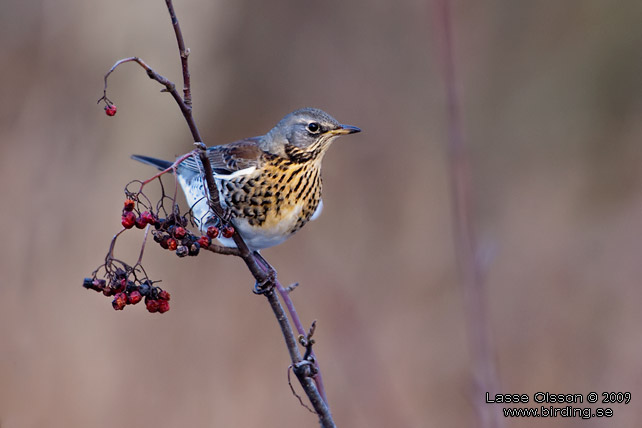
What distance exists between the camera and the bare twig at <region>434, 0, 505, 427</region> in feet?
5.33

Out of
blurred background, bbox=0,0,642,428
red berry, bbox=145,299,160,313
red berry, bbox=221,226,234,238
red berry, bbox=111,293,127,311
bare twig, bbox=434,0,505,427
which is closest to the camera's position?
bare twig, bbox=434,0,505,427

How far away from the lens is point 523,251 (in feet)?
23.7

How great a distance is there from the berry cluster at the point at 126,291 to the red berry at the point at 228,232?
Result: 0.32m

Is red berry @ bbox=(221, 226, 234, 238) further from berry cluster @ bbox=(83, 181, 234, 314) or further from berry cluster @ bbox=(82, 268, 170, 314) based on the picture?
berry cluster @ bbox=(82, 268, 170, 314)

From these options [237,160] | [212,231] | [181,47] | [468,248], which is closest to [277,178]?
[237,160]

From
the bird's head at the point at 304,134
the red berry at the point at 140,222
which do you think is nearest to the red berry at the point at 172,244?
the red berry at the point at 140,222

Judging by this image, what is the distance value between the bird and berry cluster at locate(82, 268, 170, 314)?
0.86 meters

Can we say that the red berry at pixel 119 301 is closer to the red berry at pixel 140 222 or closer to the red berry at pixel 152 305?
the red berry at pixel 152 305

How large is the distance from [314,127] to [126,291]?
4.55ft

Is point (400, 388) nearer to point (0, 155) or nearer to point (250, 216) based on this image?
point (250, 216)

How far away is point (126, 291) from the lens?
2.32 meters

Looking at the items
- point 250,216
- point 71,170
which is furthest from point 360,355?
point 71,170

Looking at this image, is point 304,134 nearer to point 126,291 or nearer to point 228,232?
point 228,232

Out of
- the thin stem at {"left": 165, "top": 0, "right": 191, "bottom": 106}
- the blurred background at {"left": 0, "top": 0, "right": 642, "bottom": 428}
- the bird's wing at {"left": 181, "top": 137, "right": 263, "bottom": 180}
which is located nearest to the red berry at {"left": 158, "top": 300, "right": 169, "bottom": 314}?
the thin stem at {"left": 165, "top": 0, "right": 191, "bottom": 106}
